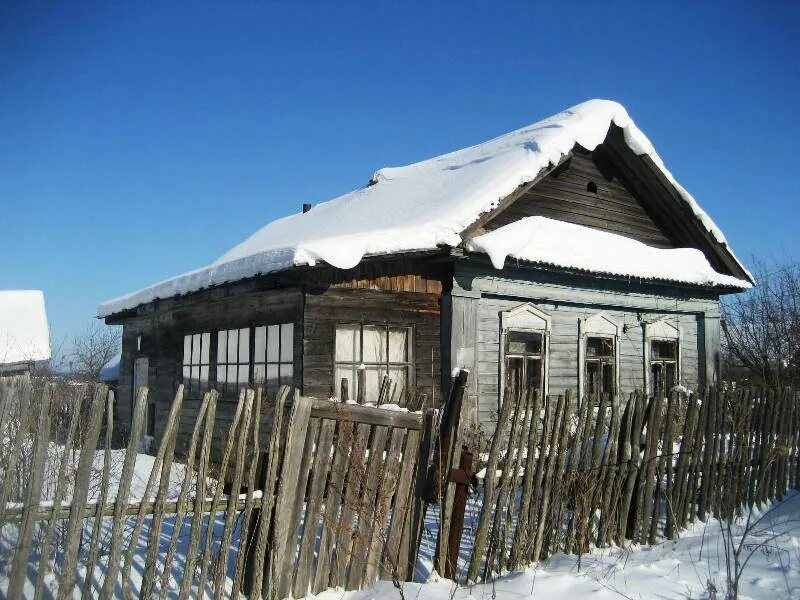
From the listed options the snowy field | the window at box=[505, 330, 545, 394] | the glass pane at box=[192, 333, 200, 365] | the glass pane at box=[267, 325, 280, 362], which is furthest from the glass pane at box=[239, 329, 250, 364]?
the snowy field

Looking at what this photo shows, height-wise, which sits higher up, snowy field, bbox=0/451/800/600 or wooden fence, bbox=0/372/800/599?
wooden fence, bbox=0/372/800/599

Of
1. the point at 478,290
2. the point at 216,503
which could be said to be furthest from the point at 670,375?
the point at 216,503

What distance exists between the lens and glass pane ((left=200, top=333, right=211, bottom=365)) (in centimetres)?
1142

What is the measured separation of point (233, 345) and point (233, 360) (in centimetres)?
24

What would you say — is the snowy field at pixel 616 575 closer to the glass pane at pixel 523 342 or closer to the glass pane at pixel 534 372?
the glass pane at pixel 523 342

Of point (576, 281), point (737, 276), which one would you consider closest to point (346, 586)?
point (576, 281)

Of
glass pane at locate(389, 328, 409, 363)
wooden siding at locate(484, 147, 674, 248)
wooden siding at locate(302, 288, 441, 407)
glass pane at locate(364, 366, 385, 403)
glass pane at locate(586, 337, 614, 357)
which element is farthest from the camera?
glass pane at locate(586, 337, 614, 357)

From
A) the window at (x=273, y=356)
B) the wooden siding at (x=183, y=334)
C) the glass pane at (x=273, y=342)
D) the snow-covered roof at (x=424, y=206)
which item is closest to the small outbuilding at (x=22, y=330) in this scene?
the wooden siding at (x=183, y=334)

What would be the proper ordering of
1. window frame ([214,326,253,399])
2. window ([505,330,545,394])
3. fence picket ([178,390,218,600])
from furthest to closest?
1. window ([505,330,545,394])
2. window frame ([214,326,253,399])
3. fence picket ([178,390,218,600])

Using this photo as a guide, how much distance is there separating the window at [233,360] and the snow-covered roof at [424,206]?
1.05m

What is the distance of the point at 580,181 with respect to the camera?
12.4 m

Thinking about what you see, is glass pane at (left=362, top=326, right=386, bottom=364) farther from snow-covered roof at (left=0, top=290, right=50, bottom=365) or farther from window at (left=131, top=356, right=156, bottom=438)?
snow-covered roof at (left=0, top=290, right=50, bottom=365)

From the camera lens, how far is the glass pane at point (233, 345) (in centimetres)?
1060

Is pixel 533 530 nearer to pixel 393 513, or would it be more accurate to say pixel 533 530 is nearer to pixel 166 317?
pixel 393 513
